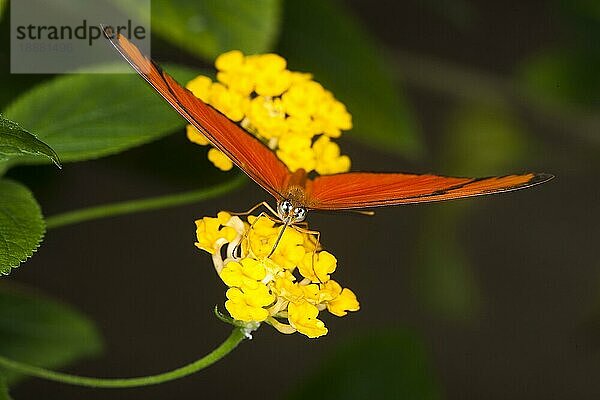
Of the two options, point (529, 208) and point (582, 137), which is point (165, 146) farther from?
point (529, 208)

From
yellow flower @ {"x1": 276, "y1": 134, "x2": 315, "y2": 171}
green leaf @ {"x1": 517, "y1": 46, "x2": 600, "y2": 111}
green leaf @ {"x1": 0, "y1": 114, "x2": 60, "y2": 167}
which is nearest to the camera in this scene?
green leaf @ {"x1": 0, "y1": 114, "x2": 60, "y2": 167}

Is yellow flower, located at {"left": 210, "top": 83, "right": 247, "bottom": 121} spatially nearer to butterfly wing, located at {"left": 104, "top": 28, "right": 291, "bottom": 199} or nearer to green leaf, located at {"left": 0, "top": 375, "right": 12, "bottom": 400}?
butterfly wing, located at {"left": 104, "top": 28, "right": 291, "bottom": 199}

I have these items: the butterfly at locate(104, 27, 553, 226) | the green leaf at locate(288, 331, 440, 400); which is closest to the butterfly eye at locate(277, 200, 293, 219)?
the butterfly at locate(104, 27, 553, 226)

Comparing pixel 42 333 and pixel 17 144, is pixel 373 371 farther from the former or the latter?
pixel 17 144

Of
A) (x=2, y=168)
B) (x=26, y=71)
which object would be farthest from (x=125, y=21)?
(x=2, y=168)

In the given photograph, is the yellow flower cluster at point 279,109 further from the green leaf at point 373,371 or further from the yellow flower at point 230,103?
the green leaf at point 373,371

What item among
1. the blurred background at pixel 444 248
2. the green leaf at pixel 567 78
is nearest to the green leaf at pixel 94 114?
the blurred background at pixel 444 248
